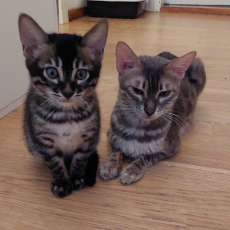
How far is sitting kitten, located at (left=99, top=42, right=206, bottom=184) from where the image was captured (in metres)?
1.12

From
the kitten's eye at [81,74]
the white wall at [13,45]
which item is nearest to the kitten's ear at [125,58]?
the kitten's eye at [81,74]

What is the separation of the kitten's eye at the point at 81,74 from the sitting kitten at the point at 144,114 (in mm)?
253

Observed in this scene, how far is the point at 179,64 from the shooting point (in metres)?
1.14

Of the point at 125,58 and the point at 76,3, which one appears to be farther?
the point at 76,3

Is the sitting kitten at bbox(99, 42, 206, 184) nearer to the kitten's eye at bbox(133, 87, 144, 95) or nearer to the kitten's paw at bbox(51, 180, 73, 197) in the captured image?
the kitten's eye at bbox(133, 87, 144, 95)

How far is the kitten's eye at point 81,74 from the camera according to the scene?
92 cm

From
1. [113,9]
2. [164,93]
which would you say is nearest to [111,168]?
[164,93]

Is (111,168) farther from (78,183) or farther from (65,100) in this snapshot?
(65,100)

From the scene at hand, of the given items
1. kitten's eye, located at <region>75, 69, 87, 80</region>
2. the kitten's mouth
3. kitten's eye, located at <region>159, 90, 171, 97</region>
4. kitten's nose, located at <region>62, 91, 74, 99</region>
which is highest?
kitten's eye, located at <region>75, 69, 87, 80</region>

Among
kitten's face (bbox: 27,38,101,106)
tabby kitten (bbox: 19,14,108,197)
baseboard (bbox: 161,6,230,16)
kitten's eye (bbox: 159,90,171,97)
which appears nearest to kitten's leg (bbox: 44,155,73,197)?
tabby kitten (bbox: 19,14,108,197)

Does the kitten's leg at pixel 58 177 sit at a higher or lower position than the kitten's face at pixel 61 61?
lower

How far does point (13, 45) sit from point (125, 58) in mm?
671

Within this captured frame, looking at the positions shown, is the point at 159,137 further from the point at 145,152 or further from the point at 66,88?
the point at 66,88

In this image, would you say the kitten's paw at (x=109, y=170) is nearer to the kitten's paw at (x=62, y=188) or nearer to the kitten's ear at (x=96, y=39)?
the kitten's paw at (x=62, y=188)
